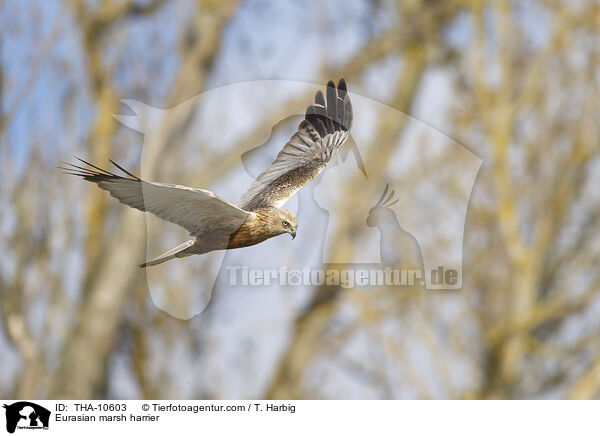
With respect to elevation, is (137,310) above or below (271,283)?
above

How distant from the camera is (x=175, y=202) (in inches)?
29.3

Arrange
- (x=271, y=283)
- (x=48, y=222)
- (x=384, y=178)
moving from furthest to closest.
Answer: (x=48, y=222)
(x=384, y=178)
(x=271, y=283)

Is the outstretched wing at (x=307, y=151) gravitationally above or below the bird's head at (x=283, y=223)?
above

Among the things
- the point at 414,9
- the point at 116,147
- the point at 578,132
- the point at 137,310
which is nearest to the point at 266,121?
the point at 116,147

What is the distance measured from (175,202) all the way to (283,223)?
0.13 m

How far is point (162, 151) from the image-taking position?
4.92 feet

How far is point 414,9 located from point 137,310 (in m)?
1.27

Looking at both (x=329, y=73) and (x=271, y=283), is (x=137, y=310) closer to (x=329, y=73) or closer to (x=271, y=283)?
(x=271, y=283)

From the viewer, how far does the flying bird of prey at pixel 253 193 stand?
0.73m
